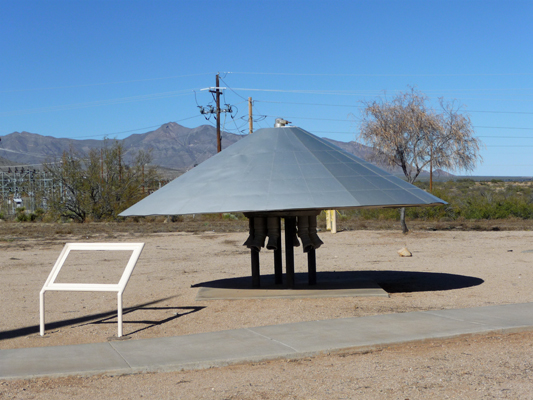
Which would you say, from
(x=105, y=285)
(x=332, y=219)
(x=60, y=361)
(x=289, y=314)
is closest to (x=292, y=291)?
(x=289, y=314)

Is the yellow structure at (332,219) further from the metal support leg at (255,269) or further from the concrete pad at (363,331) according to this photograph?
the concrete pad at (363,331)

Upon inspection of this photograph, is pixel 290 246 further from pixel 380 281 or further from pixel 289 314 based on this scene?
pixel 380 281

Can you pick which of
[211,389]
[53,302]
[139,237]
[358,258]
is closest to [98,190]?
[139,237]

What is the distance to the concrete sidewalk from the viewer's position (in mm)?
6310

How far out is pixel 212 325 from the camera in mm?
8578

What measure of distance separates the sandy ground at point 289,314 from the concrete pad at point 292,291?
0.66 ft

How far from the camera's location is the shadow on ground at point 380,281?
1146cm

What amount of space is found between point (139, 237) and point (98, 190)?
16.3m

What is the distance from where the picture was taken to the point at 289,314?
912 centimetres

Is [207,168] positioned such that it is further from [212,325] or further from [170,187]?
[212,325]

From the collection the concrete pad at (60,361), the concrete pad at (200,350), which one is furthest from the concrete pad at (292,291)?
the concrete pad at (60,361)

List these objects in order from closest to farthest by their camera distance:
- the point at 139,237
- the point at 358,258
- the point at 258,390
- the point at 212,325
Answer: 1. the point at 258,390
2. the point at 212,325
3. the point at 358,258
4. the point at 139,237

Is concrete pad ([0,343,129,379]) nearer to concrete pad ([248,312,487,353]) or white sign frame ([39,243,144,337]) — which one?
white sign frame ([39,243,144,337])

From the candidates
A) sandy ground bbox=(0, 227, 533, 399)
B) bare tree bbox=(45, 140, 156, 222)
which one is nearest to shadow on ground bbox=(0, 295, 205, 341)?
sandy ground bbox=(0, 227, 533, 399)
